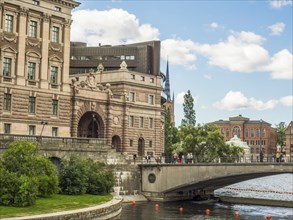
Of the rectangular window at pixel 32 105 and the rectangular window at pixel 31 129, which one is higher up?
the rectangular window at pixel 32 105

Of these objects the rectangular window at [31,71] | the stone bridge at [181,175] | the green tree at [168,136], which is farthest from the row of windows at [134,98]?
the green tree at [168,136]

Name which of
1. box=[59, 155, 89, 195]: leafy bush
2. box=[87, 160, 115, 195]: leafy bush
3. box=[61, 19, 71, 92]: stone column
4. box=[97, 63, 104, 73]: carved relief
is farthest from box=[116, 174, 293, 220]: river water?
box=[97, 63, 104, 73]: carved relief

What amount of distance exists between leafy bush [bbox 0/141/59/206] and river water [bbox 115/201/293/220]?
767 cm

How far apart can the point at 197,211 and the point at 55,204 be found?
63.7 feet

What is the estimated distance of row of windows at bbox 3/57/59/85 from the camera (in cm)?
6244

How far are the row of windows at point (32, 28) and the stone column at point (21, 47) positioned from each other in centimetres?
97

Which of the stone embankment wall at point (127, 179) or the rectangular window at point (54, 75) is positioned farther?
the rectangular window at point (54, 75)

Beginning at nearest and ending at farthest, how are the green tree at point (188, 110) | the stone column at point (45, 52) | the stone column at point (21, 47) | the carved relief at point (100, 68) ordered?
the stone column at point (21, 47) < the stone column at point (45, 52) < the carved relief at point (100, 68) < the green tree at point (188, 110)

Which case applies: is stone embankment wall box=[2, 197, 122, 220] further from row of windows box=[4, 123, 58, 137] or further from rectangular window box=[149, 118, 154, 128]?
rectangular window box=[149, 118, 154, 128]

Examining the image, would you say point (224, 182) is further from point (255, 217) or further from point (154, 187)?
point (255, 217)

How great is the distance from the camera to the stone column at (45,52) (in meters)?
65.9

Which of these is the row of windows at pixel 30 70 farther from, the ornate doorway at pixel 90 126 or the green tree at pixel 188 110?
the green tree at pixel 188 110

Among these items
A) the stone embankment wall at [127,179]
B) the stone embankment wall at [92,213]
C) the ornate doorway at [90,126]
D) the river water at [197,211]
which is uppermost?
the ornate doorway at [90,126]

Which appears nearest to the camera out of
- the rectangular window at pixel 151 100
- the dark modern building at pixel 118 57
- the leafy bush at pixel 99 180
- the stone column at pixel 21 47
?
the leafy bush at pixel 99 180
